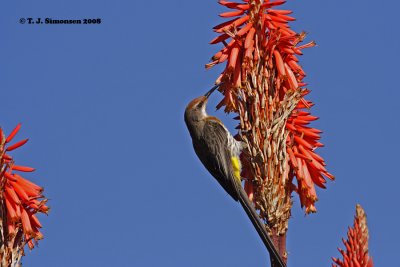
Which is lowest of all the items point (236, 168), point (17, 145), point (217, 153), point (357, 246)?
point (357, 246)

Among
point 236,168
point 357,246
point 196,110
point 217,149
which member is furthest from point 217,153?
point 357,246

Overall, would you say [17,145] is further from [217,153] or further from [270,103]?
[217,153]

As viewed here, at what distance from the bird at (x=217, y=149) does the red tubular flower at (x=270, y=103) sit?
28 centimetres

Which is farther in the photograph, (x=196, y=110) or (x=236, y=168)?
(x=196, y=110)

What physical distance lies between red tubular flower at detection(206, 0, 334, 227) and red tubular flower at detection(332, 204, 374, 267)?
467mm

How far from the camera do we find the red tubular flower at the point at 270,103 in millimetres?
6418

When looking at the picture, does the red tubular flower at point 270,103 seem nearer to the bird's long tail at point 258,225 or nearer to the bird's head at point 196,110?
the bird's long tail at point 258,225

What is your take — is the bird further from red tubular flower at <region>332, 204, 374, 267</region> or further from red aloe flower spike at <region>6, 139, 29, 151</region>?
red aloe flower spike at <region>6, 139, 29, 151</region>

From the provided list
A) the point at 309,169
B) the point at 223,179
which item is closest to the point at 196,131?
the point at 223,179

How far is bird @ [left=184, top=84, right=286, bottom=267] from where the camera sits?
7637 millimetres

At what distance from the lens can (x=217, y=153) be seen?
9.51 meters

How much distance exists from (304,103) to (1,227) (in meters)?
2.59

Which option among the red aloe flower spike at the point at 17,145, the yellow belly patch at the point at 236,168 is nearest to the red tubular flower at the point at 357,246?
the yellow belly patch at the point at 236,168

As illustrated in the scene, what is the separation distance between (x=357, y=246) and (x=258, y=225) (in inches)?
39.6
